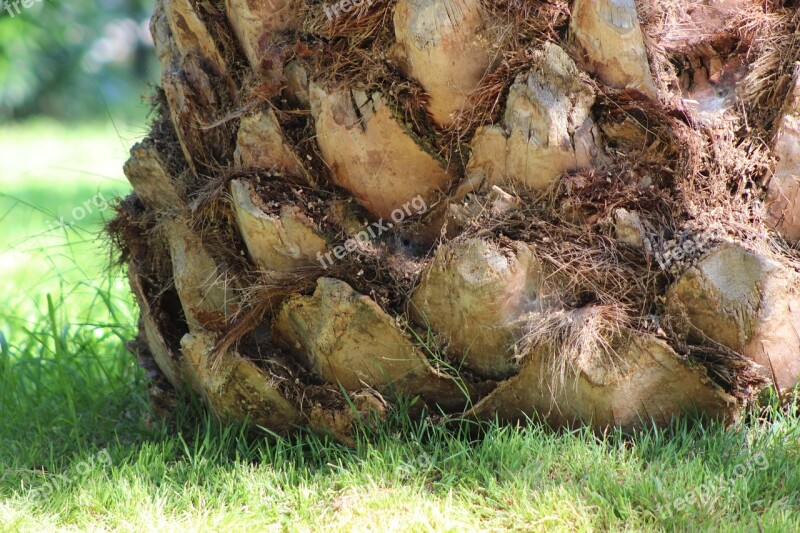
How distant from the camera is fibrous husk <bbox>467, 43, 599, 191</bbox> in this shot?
8.87 feet

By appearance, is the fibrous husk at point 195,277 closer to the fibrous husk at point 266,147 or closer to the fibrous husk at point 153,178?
the fibrous husk at point 153,178

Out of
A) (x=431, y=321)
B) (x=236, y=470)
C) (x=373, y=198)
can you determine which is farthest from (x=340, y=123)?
(x=236, y=470)

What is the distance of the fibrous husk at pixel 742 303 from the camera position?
8.63 feet

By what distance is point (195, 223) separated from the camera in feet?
9.98

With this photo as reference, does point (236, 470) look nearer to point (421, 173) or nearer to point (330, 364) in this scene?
point (330, 364)

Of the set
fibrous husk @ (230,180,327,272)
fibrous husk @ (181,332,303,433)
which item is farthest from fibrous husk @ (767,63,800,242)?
fibrous husk @ (181,332,303,433)

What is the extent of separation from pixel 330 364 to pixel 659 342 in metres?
1.14

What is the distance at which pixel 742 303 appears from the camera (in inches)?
104

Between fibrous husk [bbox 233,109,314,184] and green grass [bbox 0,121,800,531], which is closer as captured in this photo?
green grass [bbox 0,121,800,531]

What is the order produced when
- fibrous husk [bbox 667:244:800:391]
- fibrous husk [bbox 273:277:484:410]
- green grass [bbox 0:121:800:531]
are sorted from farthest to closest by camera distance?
1. fibrous husk [bbox 273:277:484:410]
2. fibrous husk [bbox 667:244:800:391]
3. green grass [bbox 0:121:800:531]

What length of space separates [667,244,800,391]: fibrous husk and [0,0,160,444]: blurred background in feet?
7.59

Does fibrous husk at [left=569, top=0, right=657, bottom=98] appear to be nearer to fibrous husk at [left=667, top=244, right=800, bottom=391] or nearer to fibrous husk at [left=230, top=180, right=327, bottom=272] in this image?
fibrous husk at [left=667, top=244, right=800, bottom=391]

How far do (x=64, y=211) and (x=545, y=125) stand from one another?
17.5 feet

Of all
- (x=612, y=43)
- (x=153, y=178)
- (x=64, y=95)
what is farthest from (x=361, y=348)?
(x=64, y=95)
